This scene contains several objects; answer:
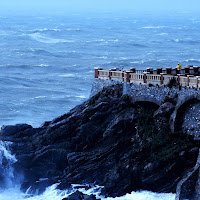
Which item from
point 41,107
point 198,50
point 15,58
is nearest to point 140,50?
point 198,50

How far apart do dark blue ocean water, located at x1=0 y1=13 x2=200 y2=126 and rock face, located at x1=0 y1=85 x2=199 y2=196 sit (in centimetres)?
2381

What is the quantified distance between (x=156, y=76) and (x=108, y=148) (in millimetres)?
6469

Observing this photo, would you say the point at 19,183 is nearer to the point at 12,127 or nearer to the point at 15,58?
the point at 12,127

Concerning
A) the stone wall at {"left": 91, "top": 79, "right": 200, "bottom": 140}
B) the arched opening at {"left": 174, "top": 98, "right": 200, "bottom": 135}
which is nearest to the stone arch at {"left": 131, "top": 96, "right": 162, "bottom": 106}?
the stone wall at {"left": 91, "top": 79, "right": 200, "bottom": 140}

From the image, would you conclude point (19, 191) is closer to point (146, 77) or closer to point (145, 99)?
point (145, 99)

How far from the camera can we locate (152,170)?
5472 cm

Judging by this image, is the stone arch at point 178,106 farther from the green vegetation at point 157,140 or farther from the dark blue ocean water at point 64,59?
the dark blue ocean water at point 64,59

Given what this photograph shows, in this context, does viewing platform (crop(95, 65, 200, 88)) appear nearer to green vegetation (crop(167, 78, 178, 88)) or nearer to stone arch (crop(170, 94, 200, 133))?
green vegetation (crop(167, 78, 178, 88))

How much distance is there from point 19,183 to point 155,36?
4680 inches

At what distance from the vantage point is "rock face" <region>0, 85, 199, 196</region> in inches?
2154

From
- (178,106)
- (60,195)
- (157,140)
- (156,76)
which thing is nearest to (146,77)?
(156,76)

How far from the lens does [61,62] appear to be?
132625 millimetres

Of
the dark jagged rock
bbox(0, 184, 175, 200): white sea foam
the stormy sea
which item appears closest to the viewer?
bbox(0, 184, 175, 200): white sea foam

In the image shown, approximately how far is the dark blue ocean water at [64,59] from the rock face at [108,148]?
23.8m
